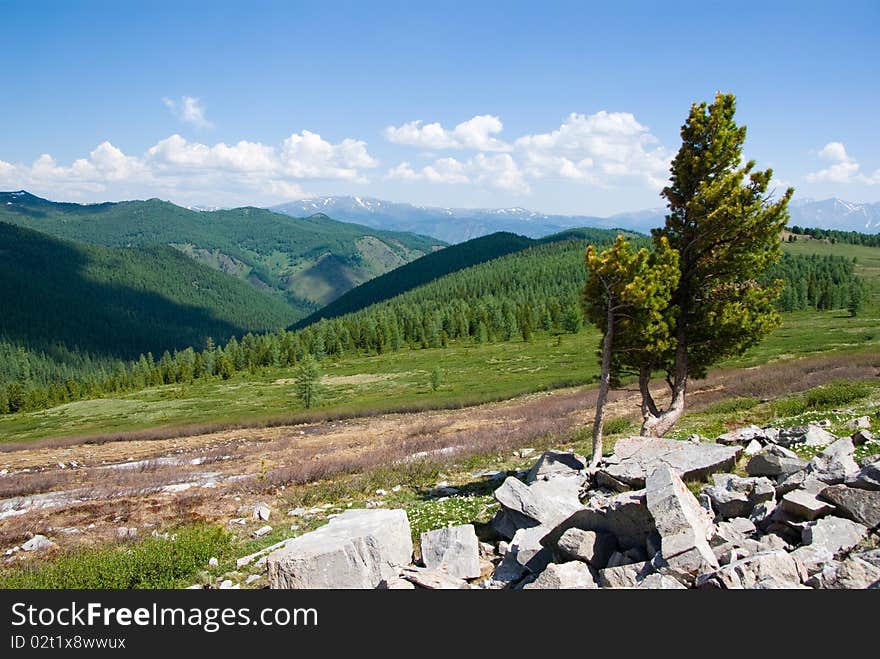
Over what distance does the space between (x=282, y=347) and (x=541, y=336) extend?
271 feet

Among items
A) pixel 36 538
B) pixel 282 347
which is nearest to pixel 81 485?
pixel 36 538

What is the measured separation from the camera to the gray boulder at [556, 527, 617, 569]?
1200cm

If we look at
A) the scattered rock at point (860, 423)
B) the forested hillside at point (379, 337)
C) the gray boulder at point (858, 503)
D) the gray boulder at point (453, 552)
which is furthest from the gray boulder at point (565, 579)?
the forested hillside at point (379, 337)

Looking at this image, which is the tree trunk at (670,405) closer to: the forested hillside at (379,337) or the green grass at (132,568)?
the green grass at (132,568)

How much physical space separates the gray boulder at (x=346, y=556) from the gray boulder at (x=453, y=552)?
0.70 metres

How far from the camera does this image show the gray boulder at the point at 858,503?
35.7ft

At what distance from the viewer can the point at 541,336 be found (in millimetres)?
162500

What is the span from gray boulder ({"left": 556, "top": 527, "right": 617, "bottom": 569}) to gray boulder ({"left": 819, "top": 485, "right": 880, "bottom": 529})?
193 inches

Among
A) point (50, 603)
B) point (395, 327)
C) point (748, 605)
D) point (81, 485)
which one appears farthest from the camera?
point (395, 327)

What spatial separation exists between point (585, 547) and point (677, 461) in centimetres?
721

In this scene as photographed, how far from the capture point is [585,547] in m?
12.0

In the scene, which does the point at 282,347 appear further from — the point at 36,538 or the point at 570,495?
the point at 570,495

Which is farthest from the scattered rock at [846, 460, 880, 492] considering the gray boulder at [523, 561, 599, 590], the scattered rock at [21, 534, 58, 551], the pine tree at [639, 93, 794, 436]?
the scattered rock at [21, 534, 58, 551]

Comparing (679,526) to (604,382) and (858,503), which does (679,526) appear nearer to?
(858,503)
